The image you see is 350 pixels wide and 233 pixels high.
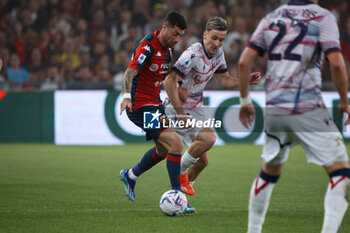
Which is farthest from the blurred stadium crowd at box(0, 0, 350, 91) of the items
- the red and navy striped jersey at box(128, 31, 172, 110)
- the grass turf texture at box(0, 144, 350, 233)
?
the red and navy striped jersey at box(128, 31, 172, 110)

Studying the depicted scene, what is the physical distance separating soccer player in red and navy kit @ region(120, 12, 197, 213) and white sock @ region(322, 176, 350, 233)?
2299mm

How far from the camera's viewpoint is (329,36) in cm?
431

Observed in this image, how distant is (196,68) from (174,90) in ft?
1.61

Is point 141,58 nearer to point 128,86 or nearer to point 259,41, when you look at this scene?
point 128,86

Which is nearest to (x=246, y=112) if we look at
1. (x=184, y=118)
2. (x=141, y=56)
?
(x=184, y=118)

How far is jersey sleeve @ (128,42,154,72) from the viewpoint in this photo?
21.2 ft

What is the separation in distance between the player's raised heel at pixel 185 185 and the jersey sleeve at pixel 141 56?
145 cm

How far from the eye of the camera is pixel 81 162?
11164mm

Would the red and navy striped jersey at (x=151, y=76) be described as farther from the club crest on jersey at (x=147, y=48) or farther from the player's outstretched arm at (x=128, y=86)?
the player's outstretched arm at (x=128, y=86)

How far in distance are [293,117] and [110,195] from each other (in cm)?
362

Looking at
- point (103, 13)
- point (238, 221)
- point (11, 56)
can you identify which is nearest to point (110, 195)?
point (238, 221)

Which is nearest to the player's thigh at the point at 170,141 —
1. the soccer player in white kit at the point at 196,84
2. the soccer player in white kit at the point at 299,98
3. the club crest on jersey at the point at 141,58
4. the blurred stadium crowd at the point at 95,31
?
the soccer player in white kit at the point at 196,84

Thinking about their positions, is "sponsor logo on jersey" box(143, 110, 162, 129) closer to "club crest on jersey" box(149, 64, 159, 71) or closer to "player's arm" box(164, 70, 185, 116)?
"player's arm" box(164, 70, 185, 116)

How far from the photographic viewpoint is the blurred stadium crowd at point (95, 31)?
15508mm
